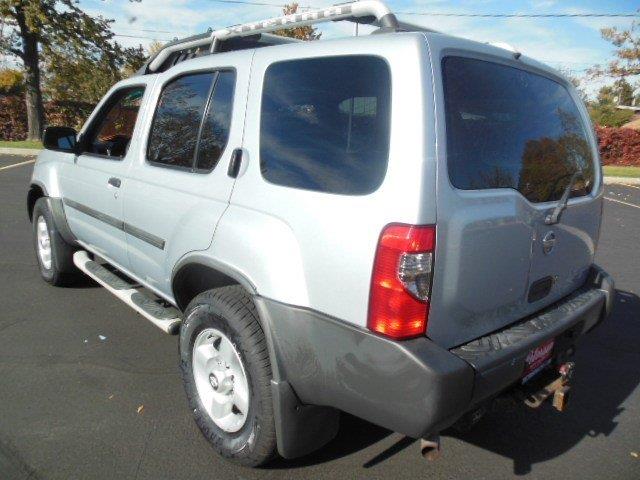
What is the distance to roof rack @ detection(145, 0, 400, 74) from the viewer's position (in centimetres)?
219

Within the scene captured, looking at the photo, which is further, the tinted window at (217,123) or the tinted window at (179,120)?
the tinted window at (179,120)

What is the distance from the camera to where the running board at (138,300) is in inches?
117

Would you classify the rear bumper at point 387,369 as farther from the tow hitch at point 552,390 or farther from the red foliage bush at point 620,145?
the red foliage bush at point 620,145

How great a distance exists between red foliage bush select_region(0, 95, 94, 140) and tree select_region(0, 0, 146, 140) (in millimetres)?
2560

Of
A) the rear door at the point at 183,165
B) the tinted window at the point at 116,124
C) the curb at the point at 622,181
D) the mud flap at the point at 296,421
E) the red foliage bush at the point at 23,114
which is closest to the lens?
the mud flap at the point at 296,421

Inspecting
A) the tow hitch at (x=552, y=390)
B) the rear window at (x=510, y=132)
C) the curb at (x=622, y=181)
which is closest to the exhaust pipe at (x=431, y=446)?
the tow hitch at (x=552, y=390)

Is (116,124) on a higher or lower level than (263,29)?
lower

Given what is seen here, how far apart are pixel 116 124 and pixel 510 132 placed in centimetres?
298

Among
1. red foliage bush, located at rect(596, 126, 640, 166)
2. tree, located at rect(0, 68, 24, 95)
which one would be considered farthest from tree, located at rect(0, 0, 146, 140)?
red foliage bush, located at rect(596, 126, 640, 166)

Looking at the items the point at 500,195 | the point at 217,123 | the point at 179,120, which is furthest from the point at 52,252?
the point at 500,195

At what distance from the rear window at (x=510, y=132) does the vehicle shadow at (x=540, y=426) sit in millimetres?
1056

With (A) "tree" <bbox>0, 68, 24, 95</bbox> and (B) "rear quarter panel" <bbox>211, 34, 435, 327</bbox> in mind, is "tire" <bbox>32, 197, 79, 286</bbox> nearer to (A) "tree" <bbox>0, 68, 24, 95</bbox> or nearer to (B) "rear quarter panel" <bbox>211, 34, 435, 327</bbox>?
(B) "rear quarter panel" <bbox>211, 34, 435, 327</bbox>

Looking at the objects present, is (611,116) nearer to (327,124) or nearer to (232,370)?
(327,124)

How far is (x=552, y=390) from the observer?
2406mm
